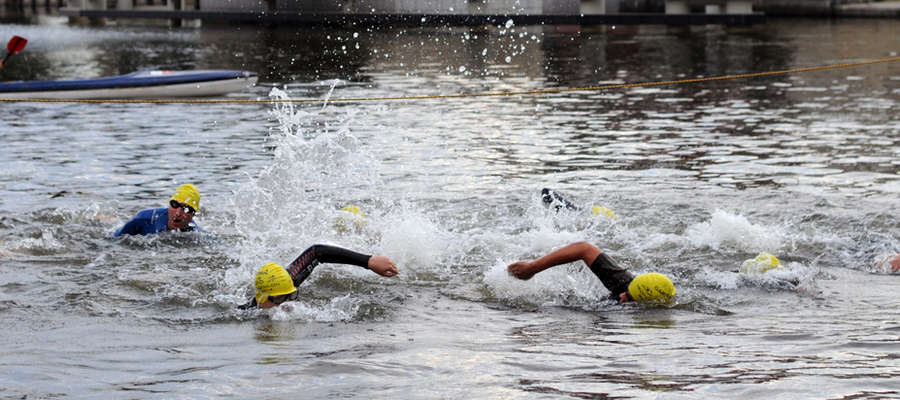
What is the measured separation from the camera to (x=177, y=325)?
10.8m

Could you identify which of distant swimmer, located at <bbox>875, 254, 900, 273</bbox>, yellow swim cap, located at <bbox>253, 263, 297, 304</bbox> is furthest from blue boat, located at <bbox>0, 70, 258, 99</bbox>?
distant swimmer, located at <bbox>875, 254, 900, 273</bbox>

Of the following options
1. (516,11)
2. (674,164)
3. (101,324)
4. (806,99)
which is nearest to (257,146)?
(674,164)

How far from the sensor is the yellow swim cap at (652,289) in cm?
1123

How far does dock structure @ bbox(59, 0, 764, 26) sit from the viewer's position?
6806 centimetres

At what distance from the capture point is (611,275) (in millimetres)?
11430

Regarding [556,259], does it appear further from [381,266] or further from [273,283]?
[273,283]

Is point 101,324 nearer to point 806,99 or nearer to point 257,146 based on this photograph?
point 257,146

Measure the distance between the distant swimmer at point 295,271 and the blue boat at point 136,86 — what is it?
60.0 ft

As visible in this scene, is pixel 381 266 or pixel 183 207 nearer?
pixel 381 266

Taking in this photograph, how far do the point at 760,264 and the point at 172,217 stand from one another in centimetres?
692

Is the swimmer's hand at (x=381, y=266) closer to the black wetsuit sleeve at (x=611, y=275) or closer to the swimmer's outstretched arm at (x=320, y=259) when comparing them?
the swimmer's outstretched arm at (x=320, y=259)

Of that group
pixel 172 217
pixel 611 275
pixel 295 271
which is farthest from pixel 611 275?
pixel 172 217

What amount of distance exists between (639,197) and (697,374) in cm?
840

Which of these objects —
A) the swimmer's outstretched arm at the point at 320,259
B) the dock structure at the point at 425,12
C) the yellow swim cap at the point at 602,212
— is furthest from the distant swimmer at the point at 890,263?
the dock structure at the point at 425,12
